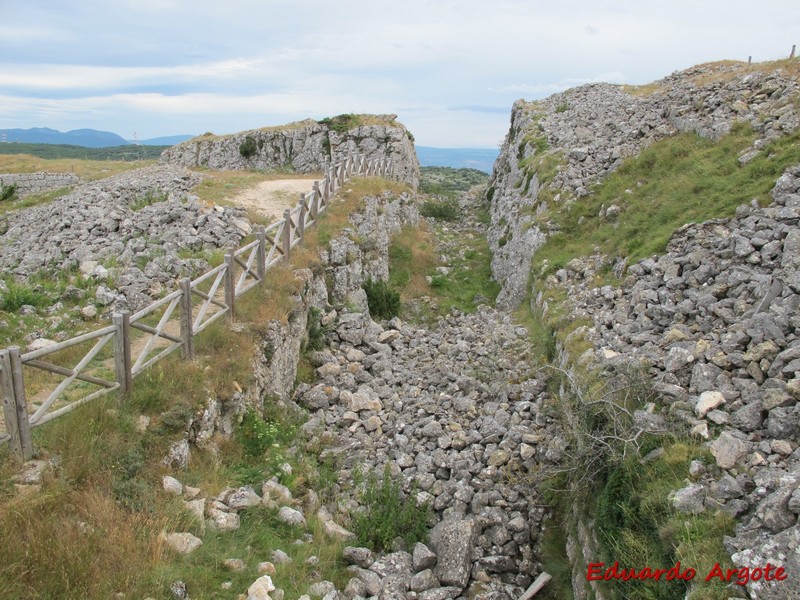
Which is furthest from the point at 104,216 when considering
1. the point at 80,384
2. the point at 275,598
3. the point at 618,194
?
the point at 618,194

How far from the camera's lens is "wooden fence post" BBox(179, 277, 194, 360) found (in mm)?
8734

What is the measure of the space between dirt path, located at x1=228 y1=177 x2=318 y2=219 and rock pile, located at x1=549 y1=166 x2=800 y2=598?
12.5 meters

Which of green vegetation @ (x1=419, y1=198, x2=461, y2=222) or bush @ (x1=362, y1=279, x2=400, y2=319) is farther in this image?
green vegetation @ (x1=419, y1=198, x2=461, y2=222)

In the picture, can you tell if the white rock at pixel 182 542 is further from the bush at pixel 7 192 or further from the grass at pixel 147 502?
the bush at pixel 7 192

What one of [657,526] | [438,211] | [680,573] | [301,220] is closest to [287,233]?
[301,220]

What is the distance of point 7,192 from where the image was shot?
104 ft

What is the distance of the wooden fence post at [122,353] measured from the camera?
7.25m

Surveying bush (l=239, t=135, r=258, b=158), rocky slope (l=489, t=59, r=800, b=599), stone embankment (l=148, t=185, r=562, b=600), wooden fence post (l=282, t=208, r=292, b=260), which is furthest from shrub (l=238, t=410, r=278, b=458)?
bush (l=239, t=135, r=258, b=158)

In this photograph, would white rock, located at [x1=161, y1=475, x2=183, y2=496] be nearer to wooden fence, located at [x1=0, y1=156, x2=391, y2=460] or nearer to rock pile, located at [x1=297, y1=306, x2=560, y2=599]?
wooden fence, located at [x1=0, y1=156, x2=391, y2=460]

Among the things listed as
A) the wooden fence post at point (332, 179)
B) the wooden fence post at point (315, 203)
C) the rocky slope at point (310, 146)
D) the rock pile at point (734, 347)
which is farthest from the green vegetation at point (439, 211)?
the rock pile at point (734, 347)

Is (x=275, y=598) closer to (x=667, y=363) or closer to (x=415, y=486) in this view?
(x=415, y=486)

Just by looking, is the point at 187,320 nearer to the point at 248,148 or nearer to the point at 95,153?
the point at 248,148

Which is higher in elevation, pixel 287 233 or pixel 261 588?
pixel 287 233

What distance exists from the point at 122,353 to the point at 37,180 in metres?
38.3
